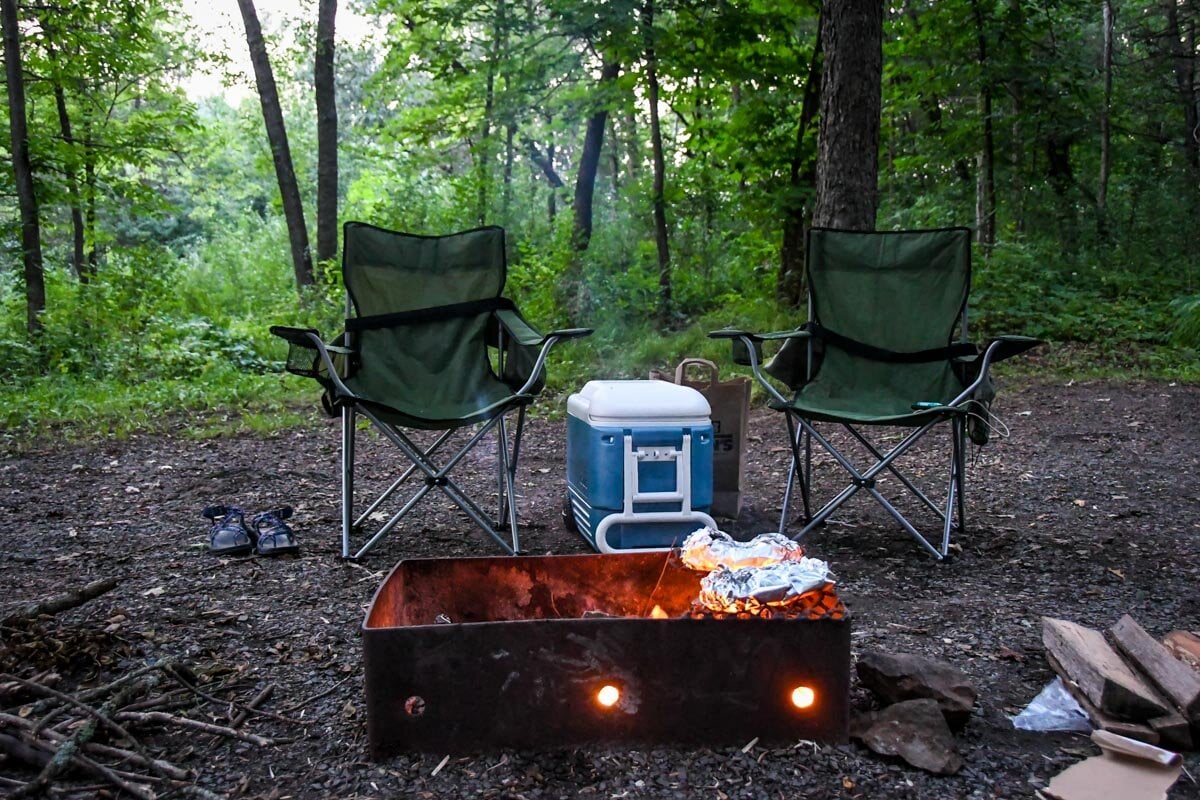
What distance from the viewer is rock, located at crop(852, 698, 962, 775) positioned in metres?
1.34

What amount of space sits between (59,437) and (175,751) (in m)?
3.43

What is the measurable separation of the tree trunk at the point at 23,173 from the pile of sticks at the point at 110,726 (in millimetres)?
4998

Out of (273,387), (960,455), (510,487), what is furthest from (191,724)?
(273,387)

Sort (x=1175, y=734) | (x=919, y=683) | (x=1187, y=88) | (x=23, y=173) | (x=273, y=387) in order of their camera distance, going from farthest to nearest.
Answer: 1. (x=1187, y=88)
2. (x=23, y=173)
3. (x=273, y=387)
4. (x=919, y=683)
5. (x=1175, y=734)

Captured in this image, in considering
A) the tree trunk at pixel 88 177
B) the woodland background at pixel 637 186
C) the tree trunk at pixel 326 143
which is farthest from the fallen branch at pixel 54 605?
the tree trunk at pixel 326 143

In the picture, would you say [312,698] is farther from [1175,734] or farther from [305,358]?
[1175,734]

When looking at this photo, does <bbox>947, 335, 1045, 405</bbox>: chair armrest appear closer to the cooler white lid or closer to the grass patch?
the cooler white lid

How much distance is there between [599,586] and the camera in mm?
1718

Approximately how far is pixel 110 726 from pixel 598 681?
0.77 meters

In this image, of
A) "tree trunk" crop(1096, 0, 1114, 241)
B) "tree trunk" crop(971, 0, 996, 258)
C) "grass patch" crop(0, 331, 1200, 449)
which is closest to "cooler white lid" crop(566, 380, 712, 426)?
"grass patch" crop(0, 331, 1200, 449)

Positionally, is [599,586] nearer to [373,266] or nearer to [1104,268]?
[373,266]

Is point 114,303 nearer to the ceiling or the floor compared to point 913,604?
nearer to the ceiling

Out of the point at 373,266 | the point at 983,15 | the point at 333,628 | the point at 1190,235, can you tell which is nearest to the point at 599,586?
the point at 333,628

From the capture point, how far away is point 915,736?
1.38 m
